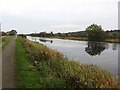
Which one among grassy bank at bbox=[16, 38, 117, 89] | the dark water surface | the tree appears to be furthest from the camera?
the tree

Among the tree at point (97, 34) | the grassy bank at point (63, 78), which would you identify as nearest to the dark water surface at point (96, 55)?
the grassy bank at point (63, 78)

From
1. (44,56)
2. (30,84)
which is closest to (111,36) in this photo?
(44,56)

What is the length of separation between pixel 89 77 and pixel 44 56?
8.46 metres

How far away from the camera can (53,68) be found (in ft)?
47.9

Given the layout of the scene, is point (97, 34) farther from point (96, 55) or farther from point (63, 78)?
point (63, 78)

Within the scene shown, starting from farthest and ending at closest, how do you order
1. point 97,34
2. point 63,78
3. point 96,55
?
point 97,34
point 96,55
point 63,78

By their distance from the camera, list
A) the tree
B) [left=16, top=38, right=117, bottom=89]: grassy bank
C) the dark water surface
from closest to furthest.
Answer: [left=16, top=38, right=117, bottom=89]: grassy bank, the dark water surface, the tree

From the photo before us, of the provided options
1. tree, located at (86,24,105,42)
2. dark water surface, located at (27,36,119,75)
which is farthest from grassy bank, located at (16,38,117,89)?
tree, located at (86,24,105,42)

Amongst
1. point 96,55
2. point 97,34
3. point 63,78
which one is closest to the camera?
point 63,78

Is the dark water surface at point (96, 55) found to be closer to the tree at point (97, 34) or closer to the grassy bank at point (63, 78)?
the grassy bank at point (63, 78)

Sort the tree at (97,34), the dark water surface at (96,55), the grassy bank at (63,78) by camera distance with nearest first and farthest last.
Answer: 1. the grassy bank at (63,78)
2. the dark water surface at (96,55)
3. the tree at (97,34)

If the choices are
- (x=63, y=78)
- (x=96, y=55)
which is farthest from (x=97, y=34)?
(x=63, y=78)

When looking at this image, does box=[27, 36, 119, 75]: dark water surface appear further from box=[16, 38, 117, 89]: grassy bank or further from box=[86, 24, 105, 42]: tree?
box=[86, 24, 105, 42]: tree

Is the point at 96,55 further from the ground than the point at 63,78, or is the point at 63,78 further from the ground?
the point at 63,78
